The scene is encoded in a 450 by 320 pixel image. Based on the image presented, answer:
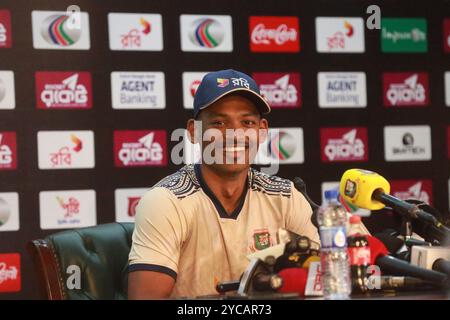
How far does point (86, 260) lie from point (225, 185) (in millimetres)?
483

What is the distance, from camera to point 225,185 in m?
2.38

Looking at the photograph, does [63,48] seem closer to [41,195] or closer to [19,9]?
[19,9]

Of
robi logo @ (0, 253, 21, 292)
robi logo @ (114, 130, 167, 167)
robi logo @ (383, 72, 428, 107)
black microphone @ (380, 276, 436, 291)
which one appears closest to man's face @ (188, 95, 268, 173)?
black microphone @ (380, 276, 436, 291)

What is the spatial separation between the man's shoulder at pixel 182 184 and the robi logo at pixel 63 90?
211cm

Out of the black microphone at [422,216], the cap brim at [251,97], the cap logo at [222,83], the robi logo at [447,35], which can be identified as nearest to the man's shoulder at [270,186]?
the cap brim at [251,97]

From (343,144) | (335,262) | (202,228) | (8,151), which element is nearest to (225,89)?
(202,228)

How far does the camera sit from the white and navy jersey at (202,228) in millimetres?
2164

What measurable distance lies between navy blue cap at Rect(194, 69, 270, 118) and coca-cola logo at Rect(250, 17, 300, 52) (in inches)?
91.3

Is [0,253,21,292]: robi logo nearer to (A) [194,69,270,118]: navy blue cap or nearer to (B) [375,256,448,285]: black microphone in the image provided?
(A) [194,69,270,118]: navy blue cap

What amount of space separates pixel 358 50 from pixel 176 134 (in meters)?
1.28

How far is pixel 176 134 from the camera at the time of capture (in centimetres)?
452

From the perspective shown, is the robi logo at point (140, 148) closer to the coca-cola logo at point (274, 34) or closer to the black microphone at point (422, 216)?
the coca-cola logo at point (274, 34)

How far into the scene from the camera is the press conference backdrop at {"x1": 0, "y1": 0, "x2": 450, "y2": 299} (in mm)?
4316

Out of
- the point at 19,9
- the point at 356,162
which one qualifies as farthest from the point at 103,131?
the point at 356,162
